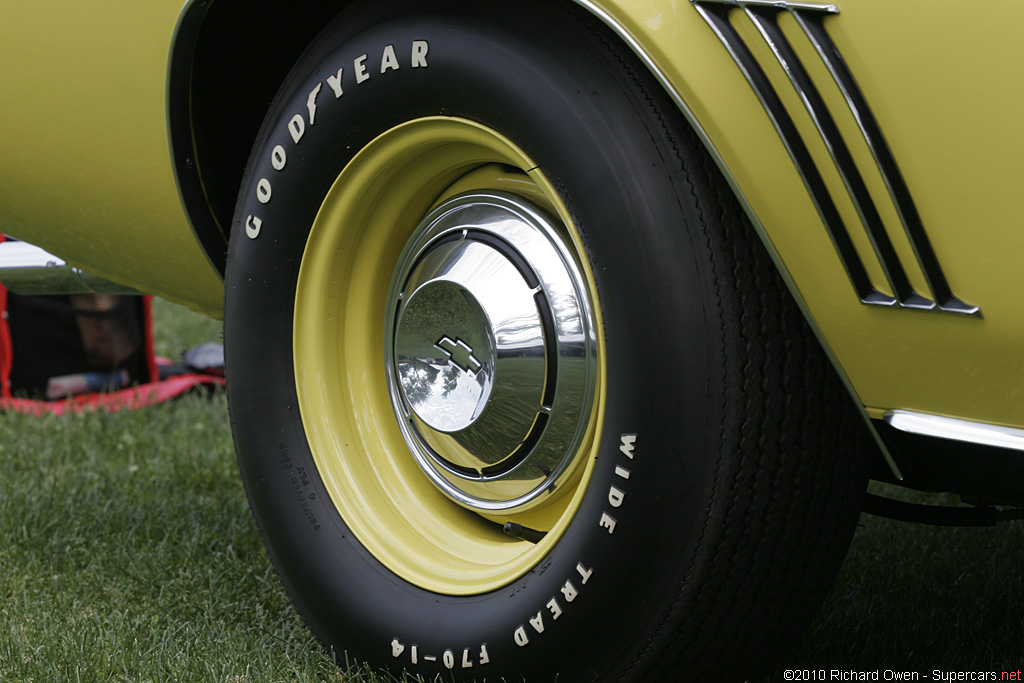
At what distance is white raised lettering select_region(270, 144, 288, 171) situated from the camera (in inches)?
65.4

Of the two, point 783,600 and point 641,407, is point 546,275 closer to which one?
point 641,407

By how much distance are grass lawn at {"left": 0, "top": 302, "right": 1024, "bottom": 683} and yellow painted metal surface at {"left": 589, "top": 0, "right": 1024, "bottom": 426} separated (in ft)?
2.46

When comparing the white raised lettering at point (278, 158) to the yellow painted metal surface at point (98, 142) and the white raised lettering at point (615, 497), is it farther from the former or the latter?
the white raised lettering at point (615, 497)

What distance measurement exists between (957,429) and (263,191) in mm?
1119

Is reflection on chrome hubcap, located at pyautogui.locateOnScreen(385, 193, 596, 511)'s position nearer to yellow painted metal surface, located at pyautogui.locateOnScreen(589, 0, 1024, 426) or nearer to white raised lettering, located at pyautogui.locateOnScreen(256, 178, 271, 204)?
white raised lettering, located at pyautogui.locateOnScreen(256, 178, 271, 204)

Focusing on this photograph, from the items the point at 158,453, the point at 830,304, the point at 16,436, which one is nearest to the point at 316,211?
the point at 830,304

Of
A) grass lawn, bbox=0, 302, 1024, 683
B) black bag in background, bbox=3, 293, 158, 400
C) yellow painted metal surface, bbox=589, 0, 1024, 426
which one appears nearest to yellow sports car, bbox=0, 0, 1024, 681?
yellow painted metal surface, bbox=589, 0, 1024, 426

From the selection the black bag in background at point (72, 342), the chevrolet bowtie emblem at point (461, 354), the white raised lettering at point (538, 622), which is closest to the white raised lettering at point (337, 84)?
the chevrolet bowtie emblem at point (461, 354)

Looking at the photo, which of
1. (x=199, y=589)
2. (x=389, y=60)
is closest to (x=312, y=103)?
(x=389, y=60)

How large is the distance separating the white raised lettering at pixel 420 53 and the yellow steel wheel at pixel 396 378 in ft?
0.27

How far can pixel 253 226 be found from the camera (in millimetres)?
1722

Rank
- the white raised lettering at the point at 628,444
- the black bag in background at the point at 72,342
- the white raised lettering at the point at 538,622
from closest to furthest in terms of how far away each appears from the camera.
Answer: the white raised lettering at the point at 628,444 → the white raised lettering at the point at 538,622 → the black bag in background at the point at 72,342

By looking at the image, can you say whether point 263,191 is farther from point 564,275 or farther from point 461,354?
point 564,275

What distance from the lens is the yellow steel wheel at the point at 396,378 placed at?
150 cm
